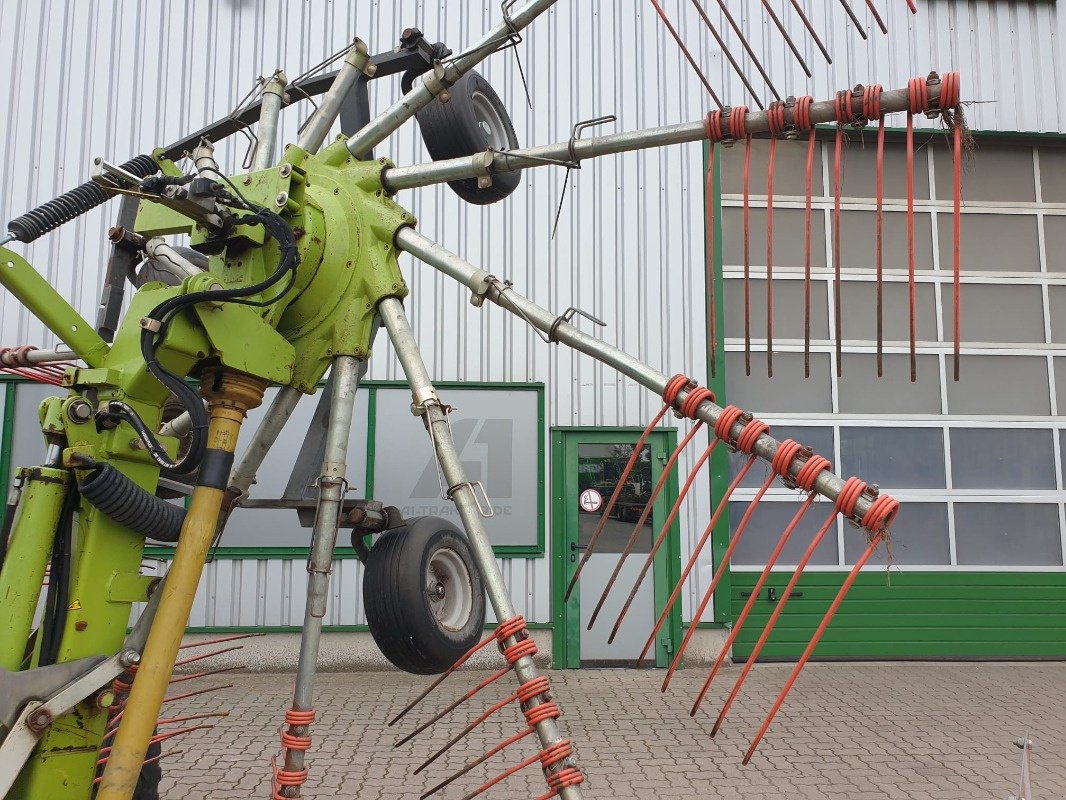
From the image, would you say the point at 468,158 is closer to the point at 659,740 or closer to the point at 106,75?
the point at 659,740

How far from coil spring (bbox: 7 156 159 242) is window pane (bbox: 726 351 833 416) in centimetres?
673

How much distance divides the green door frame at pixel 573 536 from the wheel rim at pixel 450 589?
5100 millimetres

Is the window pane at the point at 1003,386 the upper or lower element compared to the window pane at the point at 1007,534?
upper

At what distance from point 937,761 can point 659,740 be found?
189 centimetres

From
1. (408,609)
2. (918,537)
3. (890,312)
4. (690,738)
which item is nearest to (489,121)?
(408,609)

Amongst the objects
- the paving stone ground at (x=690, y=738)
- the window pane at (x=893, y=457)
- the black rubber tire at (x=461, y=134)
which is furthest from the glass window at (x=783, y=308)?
the black rubber tire at (x=461, y=134)

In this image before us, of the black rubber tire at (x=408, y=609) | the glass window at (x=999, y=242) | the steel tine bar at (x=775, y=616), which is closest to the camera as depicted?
the steel tine bar at (x=775, y=616)

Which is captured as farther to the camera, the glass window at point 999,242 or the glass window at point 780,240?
the glass window at point 999,242

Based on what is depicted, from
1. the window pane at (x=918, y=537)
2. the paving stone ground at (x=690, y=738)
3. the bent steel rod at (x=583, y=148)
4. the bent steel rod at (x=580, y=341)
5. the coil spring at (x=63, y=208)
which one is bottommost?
the paving stone ground at (x=690, y=738)

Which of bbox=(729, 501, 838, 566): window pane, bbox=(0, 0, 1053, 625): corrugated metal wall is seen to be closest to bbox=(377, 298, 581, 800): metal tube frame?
bbox=(0, 0, 1053, 625): corrugated metal wall

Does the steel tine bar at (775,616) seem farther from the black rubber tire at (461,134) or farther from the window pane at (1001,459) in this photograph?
the window pane at (1001,459)

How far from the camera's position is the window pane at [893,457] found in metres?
8.92

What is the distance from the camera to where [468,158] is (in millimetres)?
3129

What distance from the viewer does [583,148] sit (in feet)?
9.60
